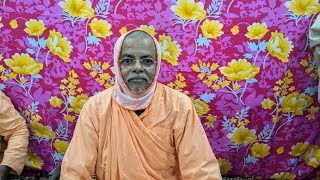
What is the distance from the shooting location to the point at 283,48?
107 inches

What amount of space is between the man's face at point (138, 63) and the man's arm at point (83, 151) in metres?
0.28

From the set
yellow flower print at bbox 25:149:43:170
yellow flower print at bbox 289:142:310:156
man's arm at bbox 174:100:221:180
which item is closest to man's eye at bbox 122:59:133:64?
man's arm at bbox 174:100:221:180

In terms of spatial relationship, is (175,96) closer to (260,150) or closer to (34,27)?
(260,150)

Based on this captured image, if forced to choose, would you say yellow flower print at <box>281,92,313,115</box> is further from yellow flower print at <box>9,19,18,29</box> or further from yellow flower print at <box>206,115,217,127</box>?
yellow flower print at <box>9,19,18,29</box>

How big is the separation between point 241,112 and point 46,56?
4.52ft

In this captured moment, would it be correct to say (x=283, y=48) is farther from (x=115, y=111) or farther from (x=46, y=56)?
(x=46, y=56)

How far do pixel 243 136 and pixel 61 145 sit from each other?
128cm

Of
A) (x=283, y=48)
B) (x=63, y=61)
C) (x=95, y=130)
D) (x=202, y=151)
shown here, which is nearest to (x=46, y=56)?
(x=63, y=61)

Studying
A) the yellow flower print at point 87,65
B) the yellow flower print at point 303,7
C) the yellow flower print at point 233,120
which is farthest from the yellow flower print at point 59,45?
the yellow flower print at point 303,7

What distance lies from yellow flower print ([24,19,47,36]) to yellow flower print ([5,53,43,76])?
0.17 metres

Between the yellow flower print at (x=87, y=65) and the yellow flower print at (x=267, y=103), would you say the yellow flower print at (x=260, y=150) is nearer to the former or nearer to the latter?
the yellow flower print at (x=267, y=103)

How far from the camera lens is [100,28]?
280 cm

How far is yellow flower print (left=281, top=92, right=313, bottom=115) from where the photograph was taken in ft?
9.11

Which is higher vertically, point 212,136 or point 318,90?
point 318,90
